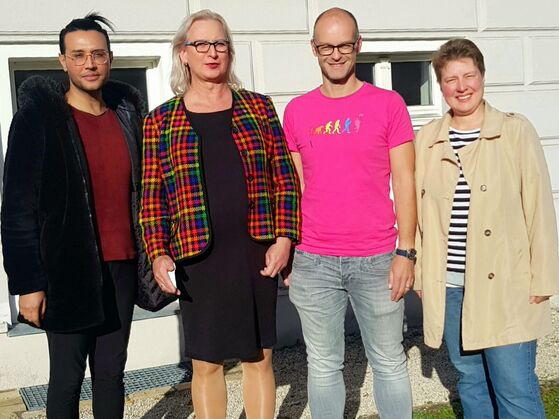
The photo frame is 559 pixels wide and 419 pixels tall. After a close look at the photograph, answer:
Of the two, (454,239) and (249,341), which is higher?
(454,239)

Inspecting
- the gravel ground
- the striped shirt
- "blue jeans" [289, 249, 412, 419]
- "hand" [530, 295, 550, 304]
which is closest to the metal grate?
the gravel ground

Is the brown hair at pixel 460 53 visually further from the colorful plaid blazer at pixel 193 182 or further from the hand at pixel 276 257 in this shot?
the hand at pixel 276 257

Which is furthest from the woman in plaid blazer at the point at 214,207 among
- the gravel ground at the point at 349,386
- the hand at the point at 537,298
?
the gravel ground at the point at 349,386

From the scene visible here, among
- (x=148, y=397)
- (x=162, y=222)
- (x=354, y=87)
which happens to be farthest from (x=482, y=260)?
(x=148, y=397)

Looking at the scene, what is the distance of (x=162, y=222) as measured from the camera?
3014 mm

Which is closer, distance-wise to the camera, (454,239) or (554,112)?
(454,239)

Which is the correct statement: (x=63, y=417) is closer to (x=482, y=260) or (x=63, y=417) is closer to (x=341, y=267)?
(x=341, y=267)

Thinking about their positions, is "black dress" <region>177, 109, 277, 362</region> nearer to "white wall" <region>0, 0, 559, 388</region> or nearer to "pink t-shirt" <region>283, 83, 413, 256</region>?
"pink t-shirt" <region>283, 83, 413, 256</region>

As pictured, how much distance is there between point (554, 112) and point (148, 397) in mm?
4118

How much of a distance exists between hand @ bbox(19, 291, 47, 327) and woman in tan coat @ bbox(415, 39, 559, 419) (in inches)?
62.0

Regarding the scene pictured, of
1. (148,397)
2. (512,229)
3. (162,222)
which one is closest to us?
(512,229)

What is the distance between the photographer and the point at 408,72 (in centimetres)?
609

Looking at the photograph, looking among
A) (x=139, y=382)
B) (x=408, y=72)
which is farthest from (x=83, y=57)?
(x=408, y=72)

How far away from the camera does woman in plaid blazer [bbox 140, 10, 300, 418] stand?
2.96 meters
